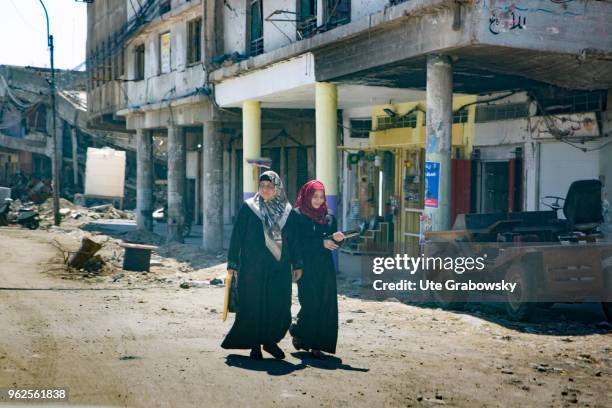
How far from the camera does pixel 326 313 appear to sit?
7742mm

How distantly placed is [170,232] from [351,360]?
1647cm

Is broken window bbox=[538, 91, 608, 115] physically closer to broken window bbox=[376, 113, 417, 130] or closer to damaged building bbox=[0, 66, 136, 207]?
broken window bbox=[376, 113, 417, 130]

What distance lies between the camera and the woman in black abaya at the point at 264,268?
24.7 feet

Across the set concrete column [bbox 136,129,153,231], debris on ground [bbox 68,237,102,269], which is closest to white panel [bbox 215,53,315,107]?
debris on ground [bbox 68,237,102,269]

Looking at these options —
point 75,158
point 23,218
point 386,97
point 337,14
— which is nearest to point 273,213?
point 337,14

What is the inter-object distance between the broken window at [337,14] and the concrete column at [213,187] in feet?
20.2

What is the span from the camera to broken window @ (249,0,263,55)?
744 inches

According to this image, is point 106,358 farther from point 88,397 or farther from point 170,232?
point 170,232

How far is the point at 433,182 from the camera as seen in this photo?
40.6ft

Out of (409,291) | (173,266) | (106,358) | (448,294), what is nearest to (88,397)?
(106,358)

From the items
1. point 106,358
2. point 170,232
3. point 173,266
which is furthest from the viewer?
point 170,232

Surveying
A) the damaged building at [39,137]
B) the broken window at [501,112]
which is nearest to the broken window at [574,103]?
the broken window at [501,112]

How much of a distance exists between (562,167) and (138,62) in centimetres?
1646

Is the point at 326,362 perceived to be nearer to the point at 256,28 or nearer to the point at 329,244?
the point at 329,244
